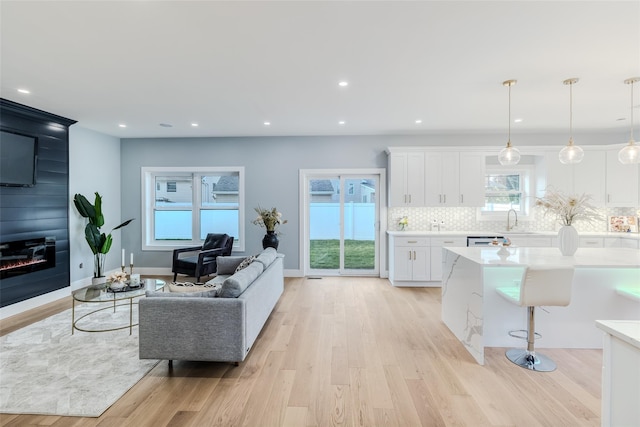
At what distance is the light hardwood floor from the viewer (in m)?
2.13

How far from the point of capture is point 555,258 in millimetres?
3178

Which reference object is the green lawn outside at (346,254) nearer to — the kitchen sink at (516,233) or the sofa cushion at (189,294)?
the kitchen sink at (516,233)

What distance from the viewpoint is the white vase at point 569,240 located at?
130 inches

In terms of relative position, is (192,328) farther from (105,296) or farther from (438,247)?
(438,247)

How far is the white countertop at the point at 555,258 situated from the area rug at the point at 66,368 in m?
3.34

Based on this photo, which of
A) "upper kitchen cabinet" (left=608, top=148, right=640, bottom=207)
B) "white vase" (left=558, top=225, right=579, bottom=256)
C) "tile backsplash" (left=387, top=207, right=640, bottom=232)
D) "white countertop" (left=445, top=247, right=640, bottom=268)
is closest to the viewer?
"white countertop" (left=445, top=247, right=640, bottom=268)

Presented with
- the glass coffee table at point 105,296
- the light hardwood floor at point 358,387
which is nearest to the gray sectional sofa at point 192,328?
the light hardwood floor at point 358,387

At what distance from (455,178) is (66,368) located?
5.96 m

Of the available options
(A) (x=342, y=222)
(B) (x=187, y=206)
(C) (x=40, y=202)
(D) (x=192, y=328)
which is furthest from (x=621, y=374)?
(B) (x=187, y=206)

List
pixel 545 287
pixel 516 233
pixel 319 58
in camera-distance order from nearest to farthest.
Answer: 1. pixel 545 287
2. pixel 319 58
3. pixel 516 233

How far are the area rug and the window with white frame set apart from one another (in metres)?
6.03

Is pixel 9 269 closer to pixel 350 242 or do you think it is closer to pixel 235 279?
pixel 235 279

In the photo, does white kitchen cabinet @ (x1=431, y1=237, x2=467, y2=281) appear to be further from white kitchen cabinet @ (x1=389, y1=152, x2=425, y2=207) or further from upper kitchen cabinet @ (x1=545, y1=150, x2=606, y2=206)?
upper kitchen cabinet @ (x1=545, y1=150, x2=606, y2=206)

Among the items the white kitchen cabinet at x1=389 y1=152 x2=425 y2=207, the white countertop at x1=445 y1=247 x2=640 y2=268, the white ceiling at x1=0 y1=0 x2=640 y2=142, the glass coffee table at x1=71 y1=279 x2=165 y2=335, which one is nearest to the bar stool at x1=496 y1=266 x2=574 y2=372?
the white countertop at x1=445 y1=247 x2=640 y2=268
